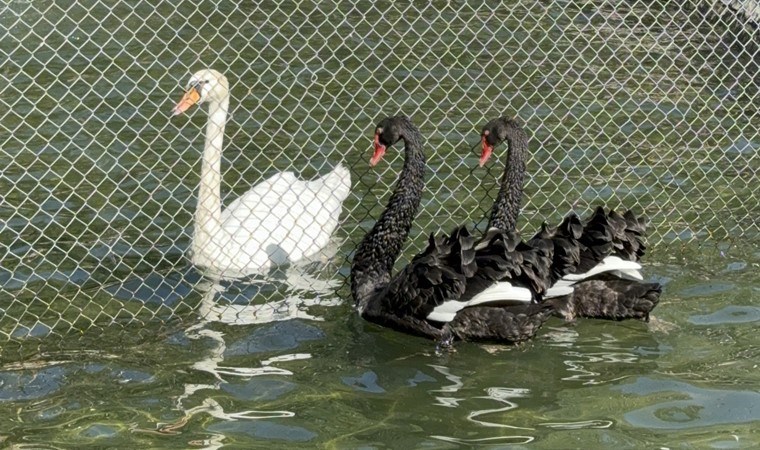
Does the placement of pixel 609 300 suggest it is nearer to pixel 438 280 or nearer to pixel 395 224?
pixel 438 280

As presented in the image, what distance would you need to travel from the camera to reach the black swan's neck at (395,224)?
5832 millimetres

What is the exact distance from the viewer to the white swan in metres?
6.20

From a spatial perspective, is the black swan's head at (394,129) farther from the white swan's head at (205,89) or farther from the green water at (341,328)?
the white swan's head at (205,89)

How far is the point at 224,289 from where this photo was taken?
6117mm

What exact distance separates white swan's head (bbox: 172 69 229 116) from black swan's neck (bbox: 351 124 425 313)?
1041 millimetres

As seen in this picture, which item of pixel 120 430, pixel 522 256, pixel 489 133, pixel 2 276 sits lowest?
pixel 120 430

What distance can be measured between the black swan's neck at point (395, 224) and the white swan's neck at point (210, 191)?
0.81 m

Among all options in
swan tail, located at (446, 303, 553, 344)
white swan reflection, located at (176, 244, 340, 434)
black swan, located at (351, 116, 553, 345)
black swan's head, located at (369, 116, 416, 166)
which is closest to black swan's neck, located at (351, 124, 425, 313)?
black swan's head, located at (369, 116, 416, 166)

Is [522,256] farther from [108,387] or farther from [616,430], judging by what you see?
[108,387]

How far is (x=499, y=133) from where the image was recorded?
614 centimetres

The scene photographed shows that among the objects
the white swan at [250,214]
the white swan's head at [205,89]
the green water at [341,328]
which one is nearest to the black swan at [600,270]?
the green water at [341,328]

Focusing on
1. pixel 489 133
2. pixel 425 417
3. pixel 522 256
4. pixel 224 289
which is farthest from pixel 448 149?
pixel 425 417

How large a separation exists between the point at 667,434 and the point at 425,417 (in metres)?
0.91

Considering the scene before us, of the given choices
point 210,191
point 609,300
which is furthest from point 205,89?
point 609,300
